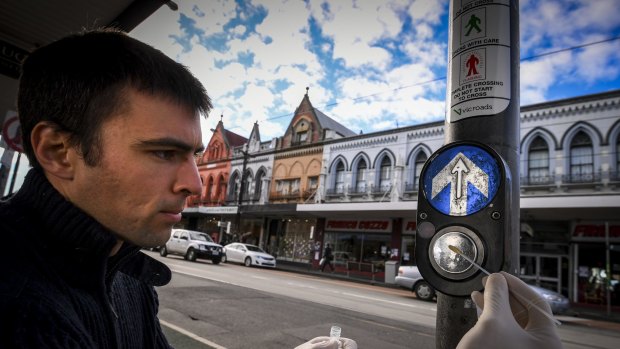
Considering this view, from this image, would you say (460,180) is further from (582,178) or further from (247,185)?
(247,185)

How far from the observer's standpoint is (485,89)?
145 centimetres

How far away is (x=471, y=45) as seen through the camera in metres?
1.51

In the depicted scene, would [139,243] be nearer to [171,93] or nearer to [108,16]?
[171,93]

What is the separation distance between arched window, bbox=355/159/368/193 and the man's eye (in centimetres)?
2029

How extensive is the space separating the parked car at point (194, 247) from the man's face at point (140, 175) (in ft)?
57.7

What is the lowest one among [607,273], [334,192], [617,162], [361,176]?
[607,273]

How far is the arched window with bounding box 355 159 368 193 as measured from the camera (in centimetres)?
2136

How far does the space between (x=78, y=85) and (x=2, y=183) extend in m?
7.55

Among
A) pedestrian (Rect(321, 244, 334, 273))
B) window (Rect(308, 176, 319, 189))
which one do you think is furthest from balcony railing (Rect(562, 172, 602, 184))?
window (Rect(308, 176, 319, 189))

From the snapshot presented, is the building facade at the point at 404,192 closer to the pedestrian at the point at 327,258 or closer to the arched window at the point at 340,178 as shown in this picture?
the arched window at the point at 340,178

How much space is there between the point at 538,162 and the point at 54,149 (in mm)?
17808

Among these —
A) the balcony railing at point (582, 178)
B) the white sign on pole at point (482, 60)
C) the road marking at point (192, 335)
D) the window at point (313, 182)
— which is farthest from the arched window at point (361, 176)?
the white sign on pole at point (482, 60)

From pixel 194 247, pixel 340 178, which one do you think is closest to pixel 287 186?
pixel 340 178

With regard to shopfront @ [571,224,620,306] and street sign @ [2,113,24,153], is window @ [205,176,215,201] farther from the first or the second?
street sign @ [2,113,24,153]
